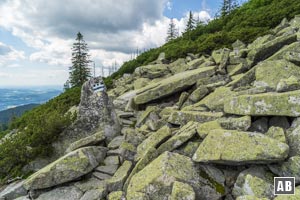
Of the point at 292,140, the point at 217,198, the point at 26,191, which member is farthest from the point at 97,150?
the point at 292,140

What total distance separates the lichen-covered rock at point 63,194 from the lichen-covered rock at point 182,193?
340 centimetres

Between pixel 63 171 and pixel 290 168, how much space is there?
21.4 feet

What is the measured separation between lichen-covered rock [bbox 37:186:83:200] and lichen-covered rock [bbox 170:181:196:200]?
134 inches

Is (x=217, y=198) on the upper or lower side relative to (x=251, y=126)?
lower

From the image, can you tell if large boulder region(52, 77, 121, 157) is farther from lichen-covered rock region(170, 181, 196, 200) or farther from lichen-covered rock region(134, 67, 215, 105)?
lichen-covered rock region(170, 181, 196, 200)

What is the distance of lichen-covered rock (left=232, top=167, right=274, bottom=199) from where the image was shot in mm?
5402

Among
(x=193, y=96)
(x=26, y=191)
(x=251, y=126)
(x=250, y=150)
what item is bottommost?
(x=26, y=191)

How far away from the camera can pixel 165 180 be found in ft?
19.7

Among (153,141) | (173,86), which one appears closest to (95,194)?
(153,141)

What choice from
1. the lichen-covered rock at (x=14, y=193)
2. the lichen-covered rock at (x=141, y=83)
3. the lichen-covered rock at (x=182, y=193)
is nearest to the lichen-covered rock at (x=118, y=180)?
the lichen-covered rock at (x=182, y=193)

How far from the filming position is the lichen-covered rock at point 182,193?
5.50 m

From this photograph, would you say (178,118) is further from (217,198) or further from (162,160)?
(217,198)

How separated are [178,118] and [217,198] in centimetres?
370

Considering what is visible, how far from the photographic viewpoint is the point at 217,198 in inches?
234
